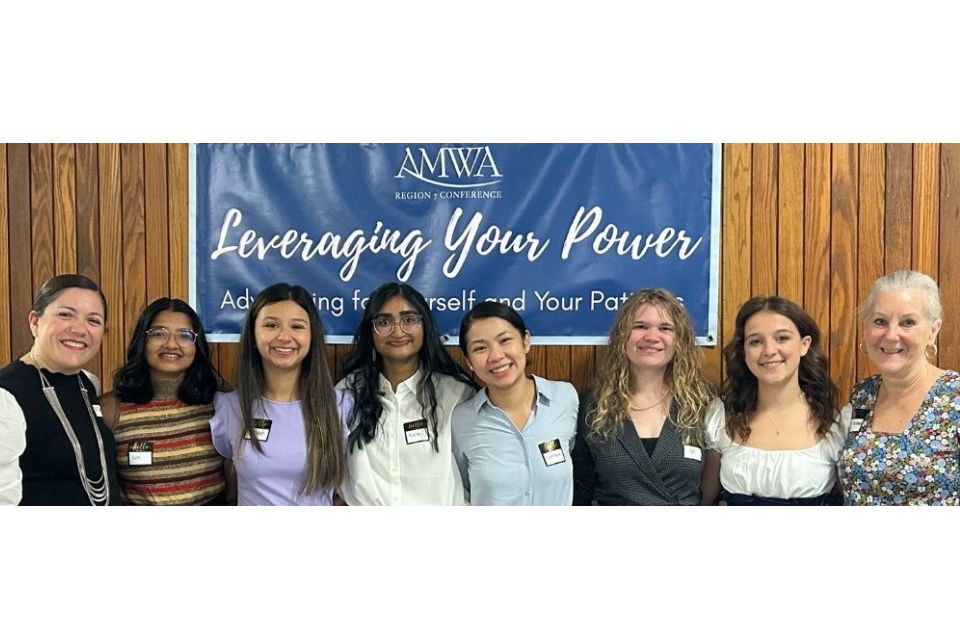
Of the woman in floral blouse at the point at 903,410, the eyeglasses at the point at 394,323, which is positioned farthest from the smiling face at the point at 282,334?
the woman in floral blouse at the point at 903,410

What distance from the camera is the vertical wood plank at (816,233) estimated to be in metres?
2.93

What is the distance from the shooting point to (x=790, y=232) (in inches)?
116

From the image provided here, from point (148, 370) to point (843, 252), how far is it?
247 cm

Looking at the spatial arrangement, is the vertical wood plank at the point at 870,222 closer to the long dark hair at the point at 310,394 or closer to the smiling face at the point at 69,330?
the long dark hair at the point at 310,394

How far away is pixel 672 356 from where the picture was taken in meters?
2.91

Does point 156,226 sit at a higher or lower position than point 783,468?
higher

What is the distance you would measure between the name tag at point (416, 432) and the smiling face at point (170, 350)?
0.79 meters

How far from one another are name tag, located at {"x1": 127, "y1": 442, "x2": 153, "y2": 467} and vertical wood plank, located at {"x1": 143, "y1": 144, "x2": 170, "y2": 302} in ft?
1.71

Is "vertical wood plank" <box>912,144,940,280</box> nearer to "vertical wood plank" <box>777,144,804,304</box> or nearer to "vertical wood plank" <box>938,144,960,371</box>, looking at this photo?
"vertical wood plank" <box>938,144,960,371</box>

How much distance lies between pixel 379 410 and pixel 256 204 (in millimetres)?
844

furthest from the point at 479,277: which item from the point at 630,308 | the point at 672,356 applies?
the point at 672,356

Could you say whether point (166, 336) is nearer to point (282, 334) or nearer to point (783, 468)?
point (282, 334)

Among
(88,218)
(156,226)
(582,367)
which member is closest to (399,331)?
(582,367)

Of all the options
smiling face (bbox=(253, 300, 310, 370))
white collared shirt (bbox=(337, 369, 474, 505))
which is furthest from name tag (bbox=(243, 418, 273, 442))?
white collared shirt (bbox=(337, 369, 474, 505))
